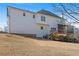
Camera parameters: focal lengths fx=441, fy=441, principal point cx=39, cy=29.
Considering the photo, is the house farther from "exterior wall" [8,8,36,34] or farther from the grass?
the grass

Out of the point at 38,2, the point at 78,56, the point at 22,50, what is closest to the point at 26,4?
the point at 38,2

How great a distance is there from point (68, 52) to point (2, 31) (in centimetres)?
119

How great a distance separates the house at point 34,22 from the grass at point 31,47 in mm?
130

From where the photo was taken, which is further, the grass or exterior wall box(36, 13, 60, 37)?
exterior wall box(36, 13, 60, 37)

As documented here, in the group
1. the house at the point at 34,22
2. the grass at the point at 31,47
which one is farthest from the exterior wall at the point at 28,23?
the grass at the point at 31,47

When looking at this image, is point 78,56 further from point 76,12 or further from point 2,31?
point 2,31

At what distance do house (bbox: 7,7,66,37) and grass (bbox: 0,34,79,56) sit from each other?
0.13 metres

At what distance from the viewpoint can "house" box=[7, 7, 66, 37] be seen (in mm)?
7559

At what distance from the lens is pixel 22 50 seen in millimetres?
7531

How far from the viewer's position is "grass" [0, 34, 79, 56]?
24.7 ft

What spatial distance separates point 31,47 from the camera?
7559 millimetres

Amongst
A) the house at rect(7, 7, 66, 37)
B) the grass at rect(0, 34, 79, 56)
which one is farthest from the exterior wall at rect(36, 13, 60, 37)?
the grass at rect(0, 34, 79, 56)

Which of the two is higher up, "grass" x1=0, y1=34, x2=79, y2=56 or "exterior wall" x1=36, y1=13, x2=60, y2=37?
"exterior wall" x1=36, y1=13, x2=60, y2=37

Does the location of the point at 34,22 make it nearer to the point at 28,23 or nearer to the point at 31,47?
the point at 28,23
